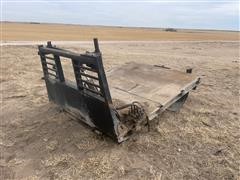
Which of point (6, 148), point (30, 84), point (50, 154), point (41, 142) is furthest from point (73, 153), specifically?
point (30, 84)

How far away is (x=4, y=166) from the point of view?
3988 mm

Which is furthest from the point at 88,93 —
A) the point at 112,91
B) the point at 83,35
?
the point at 83,35

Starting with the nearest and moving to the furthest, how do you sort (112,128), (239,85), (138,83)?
(112,128) < (138,83) < (239,85)

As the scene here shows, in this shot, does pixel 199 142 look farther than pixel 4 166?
Yes

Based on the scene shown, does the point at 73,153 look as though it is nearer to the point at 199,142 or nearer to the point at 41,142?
the point at 41,142

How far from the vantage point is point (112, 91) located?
5.30 meters

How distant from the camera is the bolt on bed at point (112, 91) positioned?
3789mm

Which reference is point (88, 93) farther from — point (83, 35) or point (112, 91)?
point (83, 35)

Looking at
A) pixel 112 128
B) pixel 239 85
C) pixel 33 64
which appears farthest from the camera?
pixel 33 64

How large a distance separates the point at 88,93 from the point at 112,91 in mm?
1322

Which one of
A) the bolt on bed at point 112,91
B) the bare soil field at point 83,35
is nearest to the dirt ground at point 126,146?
the bolt on bed at point 112,91

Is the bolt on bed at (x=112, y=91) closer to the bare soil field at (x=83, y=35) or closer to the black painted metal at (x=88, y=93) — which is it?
the black painted metal at (x=88, y=93)

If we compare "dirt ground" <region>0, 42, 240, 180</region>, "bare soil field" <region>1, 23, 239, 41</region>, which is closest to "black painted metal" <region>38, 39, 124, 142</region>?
"dirt ground" <region>0, 42, 240, 180</region>

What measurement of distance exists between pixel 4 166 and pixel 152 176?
1.89 m
